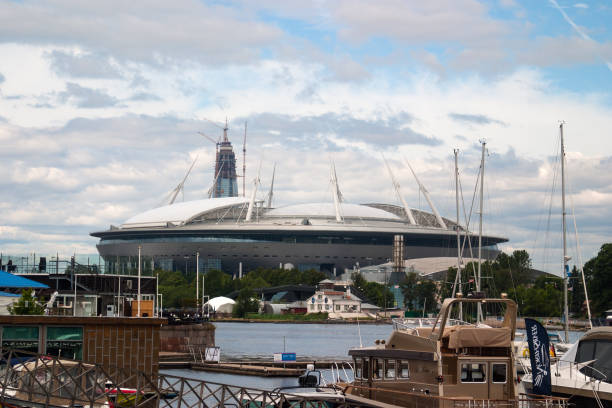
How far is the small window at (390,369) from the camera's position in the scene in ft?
87.9

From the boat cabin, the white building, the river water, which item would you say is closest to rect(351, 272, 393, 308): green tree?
the white building

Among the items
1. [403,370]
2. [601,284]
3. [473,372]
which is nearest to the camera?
[473,372]

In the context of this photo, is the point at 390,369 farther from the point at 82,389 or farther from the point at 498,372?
the point at 82,389

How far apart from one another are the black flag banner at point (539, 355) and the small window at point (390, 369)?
3598 mm

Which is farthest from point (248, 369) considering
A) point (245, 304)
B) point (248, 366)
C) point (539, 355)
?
point (245, 304)

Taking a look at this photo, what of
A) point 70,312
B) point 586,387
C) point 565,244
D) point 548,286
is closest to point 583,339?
point 586,387

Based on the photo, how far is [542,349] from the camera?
2483 centimetres

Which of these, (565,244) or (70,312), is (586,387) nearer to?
(70,312)

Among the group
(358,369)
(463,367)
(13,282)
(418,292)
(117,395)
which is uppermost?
(418,292)

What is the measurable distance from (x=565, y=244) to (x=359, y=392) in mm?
33398

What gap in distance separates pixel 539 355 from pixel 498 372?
1234mm

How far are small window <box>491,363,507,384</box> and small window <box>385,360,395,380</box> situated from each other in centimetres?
315

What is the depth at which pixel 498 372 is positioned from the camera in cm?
2445

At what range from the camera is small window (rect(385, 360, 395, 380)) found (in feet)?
87.9
